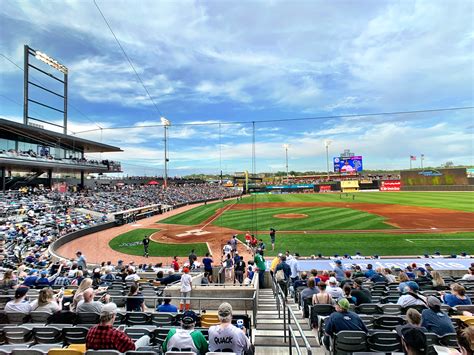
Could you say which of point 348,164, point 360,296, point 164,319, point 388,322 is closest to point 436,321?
point 388,322

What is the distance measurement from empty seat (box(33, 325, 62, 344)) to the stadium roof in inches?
1422

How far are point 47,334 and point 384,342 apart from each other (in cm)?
570

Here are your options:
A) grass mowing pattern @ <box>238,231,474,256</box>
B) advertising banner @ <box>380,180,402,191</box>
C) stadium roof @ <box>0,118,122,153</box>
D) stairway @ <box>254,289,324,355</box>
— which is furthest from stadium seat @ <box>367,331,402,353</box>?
advertising banner @ <box>380,180,402,191</box>

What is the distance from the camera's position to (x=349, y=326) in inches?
181

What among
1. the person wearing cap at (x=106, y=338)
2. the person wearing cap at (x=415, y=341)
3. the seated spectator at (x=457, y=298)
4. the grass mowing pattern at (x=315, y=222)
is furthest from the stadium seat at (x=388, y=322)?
the grass mowing pattern at (x=315, y=222)

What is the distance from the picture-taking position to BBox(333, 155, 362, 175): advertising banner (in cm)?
8544

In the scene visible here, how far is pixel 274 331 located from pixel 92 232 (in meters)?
27.5

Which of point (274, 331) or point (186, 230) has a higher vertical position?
point (274, 331)

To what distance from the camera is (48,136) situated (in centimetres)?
4006

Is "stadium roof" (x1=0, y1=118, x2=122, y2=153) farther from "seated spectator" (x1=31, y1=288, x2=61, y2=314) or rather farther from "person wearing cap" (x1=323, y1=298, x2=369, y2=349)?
"person wearing cap" (x1=323, y1=298, x2=369, y2=349)

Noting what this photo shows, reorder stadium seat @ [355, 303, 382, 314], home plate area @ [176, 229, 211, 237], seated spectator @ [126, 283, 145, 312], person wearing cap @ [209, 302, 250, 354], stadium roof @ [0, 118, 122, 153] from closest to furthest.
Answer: person wearing cap @ [209, 302, 250, 354], stadium seat @ [355, 303, 382, 314], seated spectator @ [126, 283, 145, 312], home plate area @ [176, 229, 211, 237], stadium roof @ [0, 118, 122, 153]

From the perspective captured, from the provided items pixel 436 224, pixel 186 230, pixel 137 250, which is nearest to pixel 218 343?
pixel 137 250

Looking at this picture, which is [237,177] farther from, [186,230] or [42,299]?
[42,299]

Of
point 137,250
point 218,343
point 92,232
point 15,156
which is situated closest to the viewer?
point 218,343
